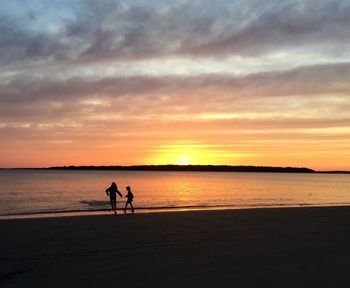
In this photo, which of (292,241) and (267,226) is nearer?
(292,241)

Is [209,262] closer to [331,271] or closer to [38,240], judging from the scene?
[331,271]

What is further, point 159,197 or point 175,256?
point 159,197

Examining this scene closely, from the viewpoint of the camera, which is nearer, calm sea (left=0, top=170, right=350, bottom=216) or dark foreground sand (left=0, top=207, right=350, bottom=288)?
dark foreground sand (left=0, top=207, right=350, bottom=288)

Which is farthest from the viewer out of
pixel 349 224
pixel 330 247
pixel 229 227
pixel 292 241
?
pixel 349 224

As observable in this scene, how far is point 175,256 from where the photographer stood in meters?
10.8

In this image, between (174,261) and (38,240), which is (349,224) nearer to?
(174,261)

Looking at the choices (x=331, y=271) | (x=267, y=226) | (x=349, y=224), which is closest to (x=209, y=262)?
(x=331, y=271)

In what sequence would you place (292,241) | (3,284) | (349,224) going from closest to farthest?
(3,284) → (292,241) → (349,224)

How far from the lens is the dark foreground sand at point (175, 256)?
28.4 feet

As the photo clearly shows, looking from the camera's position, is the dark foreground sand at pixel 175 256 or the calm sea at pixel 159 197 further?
the calm sea at pixel 159 197

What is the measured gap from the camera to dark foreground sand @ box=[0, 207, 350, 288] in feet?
28.4

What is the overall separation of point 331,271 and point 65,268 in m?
6.14

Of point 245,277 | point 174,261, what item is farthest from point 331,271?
point 174,261

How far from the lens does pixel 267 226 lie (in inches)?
682
